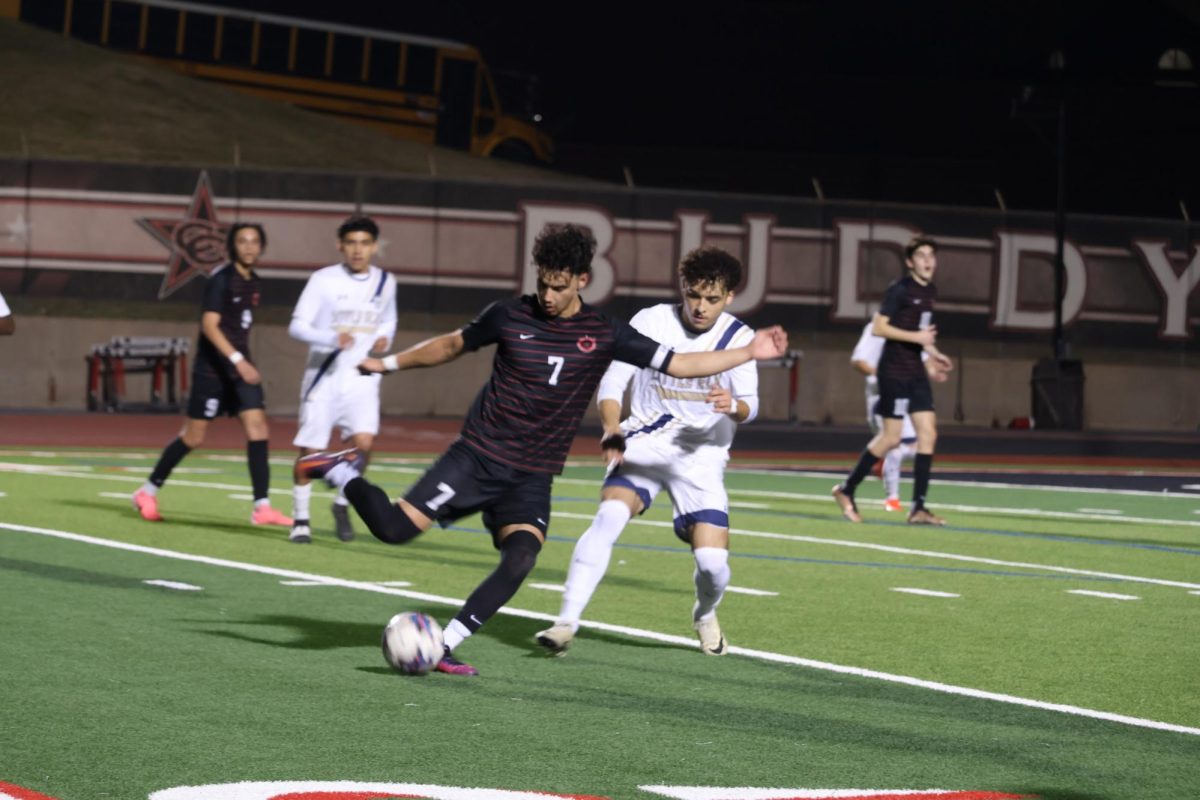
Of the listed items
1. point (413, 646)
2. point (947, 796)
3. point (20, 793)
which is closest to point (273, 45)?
point (413, 646)

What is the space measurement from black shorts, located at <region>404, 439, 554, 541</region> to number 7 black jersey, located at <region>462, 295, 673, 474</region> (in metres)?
0.05

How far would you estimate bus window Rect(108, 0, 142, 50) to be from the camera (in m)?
40.1

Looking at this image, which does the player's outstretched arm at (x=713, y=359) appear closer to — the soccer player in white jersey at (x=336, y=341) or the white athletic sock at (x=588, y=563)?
the white athletic sock at (x=588, y=563)

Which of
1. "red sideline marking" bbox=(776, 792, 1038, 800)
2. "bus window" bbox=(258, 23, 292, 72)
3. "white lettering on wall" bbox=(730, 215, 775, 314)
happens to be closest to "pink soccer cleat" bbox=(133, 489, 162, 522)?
"red sideline marking" bbox=(776, 792, 1038, 800)

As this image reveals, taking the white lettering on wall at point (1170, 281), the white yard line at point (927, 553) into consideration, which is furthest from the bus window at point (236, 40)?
the white yard line at point (927, 553)

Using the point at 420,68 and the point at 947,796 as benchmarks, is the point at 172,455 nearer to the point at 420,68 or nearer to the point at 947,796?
the point at 947,796

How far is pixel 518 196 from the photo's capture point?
112 feet

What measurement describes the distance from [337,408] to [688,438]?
4.78m

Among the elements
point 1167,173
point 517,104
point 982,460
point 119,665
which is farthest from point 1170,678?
point 1167,173

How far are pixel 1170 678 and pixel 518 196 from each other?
26.5 m

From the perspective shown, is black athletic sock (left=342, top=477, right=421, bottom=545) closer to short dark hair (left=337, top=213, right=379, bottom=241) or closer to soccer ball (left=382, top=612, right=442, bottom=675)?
soccer ball (left=382, top=612, right=442, bottom=675)

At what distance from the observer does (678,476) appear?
8.86 m

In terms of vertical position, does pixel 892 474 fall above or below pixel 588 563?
above

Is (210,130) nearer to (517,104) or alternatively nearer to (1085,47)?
(517,104)
